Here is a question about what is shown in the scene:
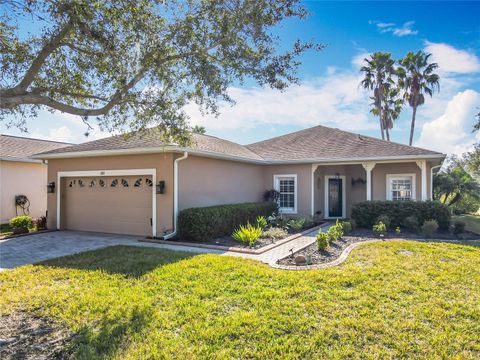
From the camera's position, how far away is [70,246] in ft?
31.1

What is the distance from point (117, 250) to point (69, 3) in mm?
5895

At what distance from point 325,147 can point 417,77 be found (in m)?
16.5

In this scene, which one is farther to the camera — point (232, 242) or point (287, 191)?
point (287, 191)

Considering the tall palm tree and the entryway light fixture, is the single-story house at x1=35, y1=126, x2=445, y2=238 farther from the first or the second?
the tall palm tree

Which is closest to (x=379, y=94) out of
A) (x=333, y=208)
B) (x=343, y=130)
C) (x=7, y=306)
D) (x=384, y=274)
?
(x=343, y=130)

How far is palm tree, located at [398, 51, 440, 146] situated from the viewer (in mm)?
26375

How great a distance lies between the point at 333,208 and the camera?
1708 centimetres

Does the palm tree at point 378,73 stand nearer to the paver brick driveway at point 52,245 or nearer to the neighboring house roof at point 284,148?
the neighboring house roof at point 284,148

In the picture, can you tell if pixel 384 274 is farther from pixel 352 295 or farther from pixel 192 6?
pixel 192 6

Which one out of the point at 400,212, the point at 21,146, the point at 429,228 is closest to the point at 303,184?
the point at 400,212

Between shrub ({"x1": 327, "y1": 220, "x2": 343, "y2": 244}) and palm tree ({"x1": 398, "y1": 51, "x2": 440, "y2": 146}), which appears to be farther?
palm tree ({"x1": 398, "y1": 51, "x2": 440, "y2": 146})

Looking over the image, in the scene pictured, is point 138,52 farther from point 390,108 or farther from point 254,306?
point 390,108

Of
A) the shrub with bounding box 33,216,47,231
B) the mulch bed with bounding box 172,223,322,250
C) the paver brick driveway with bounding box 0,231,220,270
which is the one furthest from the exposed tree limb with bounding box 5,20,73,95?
the shrub with bounding box 33,216,47,231

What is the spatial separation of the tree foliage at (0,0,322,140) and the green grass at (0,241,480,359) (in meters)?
3.27
